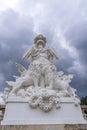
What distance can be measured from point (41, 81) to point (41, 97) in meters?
0.96

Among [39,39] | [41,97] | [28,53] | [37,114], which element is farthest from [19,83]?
[39,39]

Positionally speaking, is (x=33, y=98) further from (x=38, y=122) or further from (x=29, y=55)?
(x=29, y=55)

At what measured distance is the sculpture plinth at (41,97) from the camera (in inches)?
336

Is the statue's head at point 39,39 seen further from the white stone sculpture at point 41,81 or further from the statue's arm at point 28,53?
the statue's arm at point 28,53

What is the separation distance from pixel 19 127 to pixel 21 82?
1691 millimetres

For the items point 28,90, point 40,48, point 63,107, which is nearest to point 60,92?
point 63,107

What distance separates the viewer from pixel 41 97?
8.55m

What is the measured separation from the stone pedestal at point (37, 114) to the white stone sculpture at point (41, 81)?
0.17 m

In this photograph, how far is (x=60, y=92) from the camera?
9.09 metres

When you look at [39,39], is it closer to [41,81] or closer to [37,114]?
[41,81]

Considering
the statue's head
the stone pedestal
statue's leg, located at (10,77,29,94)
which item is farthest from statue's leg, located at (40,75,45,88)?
the statue's head

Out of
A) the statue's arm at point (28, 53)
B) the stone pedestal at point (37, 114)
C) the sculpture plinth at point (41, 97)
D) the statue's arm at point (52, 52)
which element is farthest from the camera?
the statue's arm at point (52, 52)

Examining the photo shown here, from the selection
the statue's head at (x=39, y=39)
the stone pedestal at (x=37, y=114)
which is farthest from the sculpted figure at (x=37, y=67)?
the stone pedestal at (x=37, y=114)

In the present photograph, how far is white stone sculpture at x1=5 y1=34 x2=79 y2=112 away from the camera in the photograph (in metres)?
8.63
